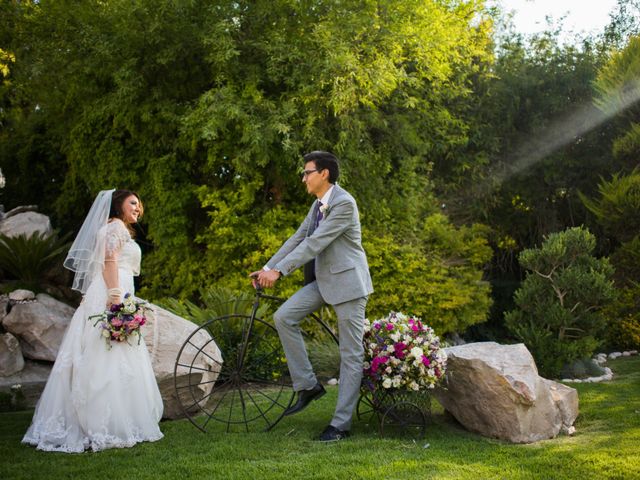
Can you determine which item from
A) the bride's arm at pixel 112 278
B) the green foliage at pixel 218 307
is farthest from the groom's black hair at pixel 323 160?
the green foliage at pixel 218 307

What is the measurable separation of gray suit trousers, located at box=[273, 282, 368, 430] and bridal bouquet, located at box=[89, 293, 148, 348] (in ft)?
3.52

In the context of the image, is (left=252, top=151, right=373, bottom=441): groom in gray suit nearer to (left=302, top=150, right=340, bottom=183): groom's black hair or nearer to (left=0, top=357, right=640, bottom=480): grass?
(left=302, top=150, right=340, bottom=183): groom's black hair

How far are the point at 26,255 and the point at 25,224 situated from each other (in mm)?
1223

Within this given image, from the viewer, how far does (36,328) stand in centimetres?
889

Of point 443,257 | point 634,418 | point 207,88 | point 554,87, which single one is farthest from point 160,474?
point 554,87

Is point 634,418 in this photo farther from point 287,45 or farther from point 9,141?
point 9,141

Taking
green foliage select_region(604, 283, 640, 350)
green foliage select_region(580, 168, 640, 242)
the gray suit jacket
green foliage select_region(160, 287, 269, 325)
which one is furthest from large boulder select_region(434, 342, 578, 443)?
green foliage select_region(604, 283, 640, 350)

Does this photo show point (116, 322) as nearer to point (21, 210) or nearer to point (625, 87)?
point (625, 87)

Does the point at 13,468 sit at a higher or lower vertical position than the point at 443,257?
lower

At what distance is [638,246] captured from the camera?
809 cm

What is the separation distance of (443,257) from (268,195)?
3347mm

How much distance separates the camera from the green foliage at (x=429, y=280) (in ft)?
33.4

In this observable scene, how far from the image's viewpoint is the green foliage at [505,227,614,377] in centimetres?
830

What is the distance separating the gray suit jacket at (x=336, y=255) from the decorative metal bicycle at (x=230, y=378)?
31cm
